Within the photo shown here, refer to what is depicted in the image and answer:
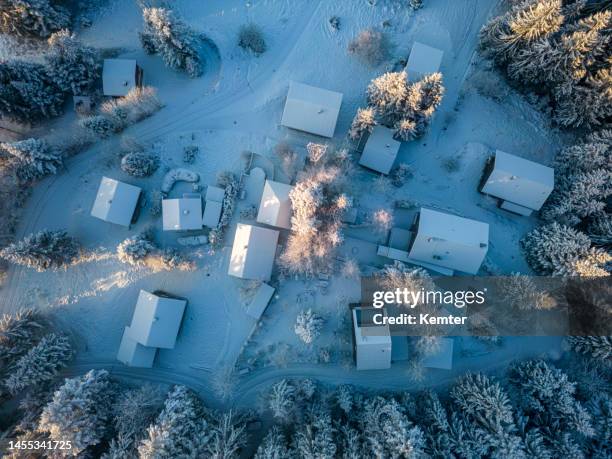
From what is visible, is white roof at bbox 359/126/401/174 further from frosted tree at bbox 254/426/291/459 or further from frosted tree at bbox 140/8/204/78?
frosted tree at bbox 254/426/291/459

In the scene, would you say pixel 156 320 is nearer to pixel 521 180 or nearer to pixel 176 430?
pixel 176 430

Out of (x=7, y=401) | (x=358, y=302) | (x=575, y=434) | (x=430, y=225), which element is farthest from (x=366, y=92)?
(x=7, y=401)

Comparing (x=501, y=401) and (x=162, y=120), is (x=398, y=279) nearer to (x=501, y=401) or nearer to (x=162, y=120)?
(x=501, y=401)

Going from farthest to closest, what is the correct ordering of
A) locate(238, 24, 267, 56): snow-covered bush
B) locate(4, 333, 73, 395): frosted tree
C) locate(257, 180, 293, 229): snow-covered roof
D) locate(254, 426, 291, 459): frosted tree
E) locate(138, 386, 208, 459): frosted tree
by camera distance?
locate(238, 24, 267, 56): snow-covered bush < locate(257, 180, 293, 229): snow-covered roof < locate(4, 333, 73, 395): frosted tree < locate(254, 426, 291, 459): frosted tree < locate(138, 386, 208, 459): frosted tree

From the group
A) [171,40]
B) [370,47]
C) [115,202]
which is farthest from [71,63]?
[370,47]

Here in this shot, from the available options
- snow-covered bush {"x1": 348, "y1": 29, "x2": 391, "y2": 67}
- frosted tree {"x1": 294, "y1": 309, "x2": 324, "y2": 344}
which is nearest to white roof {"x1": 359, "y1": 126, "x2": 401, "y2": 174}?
snow-covered bush {"x1": 348, "y1": 29, "x2": 391, "y2": 67}
